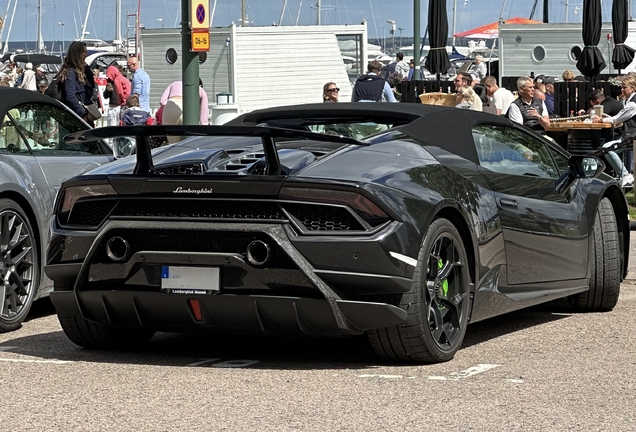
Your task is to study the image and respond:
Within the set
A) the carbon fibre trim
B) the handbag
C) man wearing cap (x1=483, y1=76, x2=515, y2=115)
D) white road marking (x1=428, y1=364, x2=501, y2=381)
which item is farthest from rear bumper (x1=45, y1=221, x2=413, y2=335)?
man wearing cap (x1=483, y1=76, x2=515, y2=115)

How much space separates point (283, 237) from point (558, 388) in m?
1.37

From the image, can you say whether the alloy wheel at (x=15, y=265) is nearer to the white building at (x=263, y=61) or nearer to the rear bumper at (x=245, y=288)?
the rear bumper at (x=245, y=288)

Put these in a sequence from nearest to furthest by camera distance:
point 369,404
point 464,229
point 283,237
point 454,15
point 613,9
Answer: point 369,404
point 283,237
point 464,229
point 613,9
point 454,15

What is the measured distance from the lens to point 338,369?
6.19 meters

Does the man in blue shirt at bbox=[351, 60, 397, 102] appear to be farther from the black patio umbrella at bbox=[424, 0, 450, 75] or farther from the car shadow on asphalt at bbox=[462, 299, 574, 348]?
the car shadow on asphalt at bbox=[462, 299, 574, 348]

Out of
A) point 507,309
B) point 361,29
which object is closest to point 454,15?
point 361,29

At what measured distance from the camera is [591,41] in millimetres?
23641

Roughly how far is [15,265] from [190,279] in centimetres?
217

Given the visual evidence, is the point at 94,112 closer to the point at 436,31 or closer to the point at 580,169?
the point at 580,169

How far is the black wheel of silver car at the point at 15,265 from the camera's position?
25.4ft

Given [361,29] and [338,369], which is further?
[361,29]

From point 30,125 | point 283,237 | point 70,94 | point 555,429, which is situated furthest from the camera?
Answer: point 70,94

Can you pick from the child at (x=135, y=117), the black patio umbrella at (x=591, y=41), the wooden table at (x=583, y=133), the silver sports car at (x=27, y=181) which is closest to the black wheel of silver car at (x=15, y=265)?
the silver sports car at (x=27, y=181)

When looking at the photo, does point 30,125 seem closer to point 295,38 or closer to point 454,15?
point 295,38
